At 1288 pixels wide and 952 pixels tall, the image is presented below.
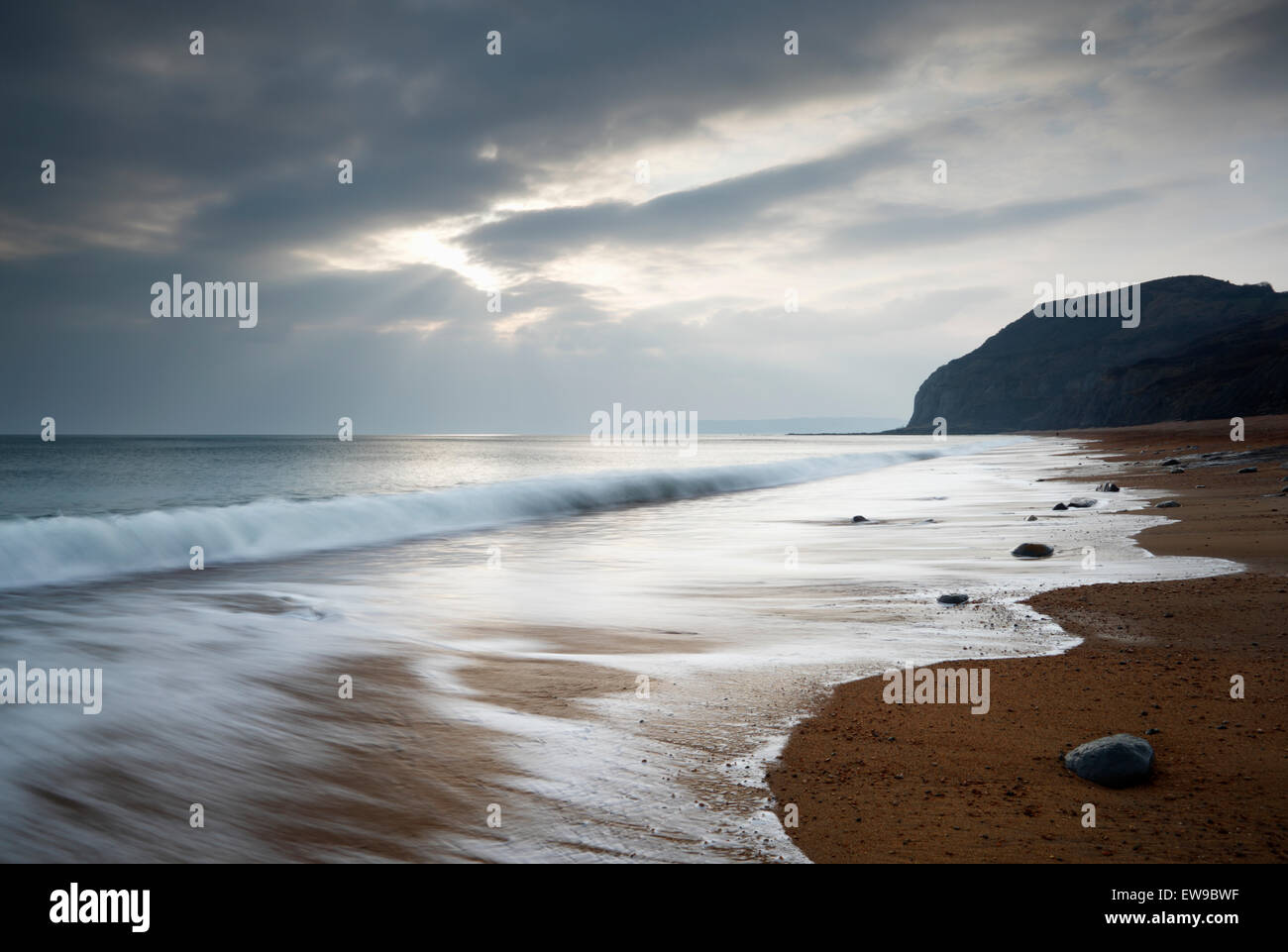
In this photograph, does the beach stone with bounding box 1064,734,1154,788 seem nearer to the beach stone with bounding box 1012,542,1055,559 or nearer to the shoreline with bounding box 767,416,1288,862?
the shoreline with bounding box 767,416,1288,862

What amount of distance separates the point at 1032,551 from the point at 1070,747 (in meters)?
7.52

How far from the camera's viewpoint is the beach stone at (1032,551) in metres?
11.0

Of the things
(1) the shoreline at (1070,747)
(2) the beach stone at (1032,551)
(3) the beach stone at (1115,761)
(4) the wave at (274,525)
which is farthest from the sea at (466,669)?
(3) the beach stone at (1115,761)

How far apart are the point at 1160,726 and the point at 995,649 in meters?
1.90

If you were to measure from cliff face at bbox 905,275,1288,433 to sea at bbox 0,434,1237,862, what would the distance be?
3954 inches

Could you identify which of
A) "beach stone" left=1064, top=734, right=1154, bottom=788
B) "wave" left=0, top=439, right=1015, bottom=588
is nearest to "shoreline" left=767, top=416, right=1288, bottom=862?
"beach stone" left=1064, top=734, right=1154, bottom=788

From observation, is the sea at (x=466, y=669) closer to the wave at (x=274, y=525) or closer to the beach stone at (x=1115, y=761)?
the wave at (x=274, y=525)

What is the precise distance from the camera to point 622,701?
5453 millimetres

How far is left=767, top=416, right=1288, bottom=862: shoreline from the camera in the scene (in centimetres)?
332

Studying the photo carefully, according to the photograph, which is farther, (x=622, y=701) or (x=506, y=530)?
(x=506, y=530)

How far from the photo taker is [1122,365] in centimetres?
14625
